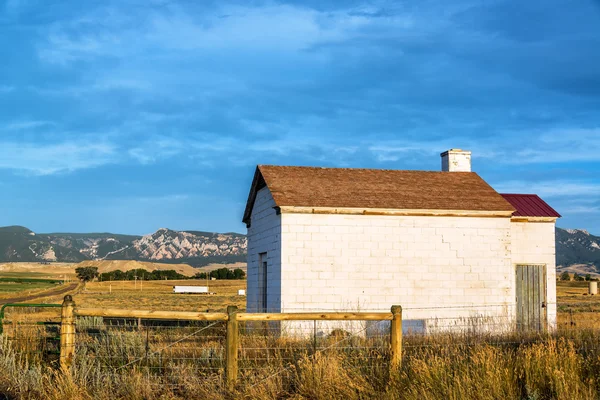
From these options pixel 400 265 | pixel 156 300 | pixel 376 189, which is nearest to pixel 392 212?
pixel 376 189

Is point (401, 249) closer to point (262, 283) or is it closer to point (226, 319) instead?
point (262, 283)

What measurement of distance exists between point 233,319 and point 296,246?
28.8 feet

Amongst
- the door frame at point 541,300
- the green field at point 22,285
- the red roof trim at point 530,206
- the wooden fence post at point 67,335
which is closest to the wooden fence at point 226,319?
the wooden fence post at point 67,335

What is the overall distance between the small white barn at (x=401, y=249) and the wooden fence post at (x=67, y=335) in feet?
28.8

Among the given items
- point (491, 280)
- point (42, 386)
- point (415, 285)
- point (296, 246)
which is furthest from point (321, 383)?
point (491, 280)

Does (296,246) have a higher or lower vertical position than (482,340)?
higher

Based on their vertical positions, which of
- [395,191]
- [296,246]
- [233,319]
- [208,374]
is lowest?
[208,374]

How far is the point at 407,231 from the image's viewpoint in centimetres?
1989

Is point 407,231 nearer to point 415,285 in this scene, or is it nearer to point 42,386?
point 415,285

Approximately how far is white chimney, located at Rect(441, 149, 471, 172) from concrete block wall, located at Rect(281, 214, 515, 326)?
3793mm

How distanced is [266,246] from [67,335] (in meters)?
10.6

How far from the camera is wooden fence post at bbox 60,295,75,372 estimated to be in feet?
33.9

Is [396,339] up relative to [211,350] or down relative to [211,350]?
up

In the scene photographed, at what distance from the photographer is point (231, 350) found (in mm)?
10078
